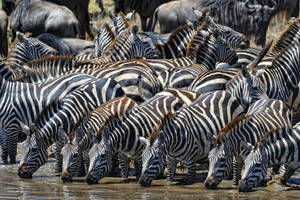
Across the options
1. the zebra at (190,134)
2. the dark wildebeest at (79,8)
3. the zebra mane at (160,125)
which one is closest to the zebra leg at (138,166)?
the zebra at (190,134)

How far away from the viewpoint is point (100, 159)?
35.9 ft

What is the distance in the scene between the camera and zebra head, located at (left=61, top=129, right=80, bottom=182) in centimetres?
1120

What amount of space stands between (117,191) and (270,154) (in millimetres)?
1911

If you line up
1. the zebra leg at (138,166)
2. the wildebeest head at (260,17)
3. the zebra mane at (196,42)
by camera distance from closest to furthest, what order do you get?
the zebra leg at (138,166), the zebra mane at (196,42), the wildebeest head at (260,17)

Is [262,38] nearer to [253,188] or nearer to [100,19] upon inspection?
[100,19]

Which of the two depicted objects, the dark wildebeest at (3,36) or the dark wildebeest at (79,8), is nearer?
the dark wildebeest at (3,36)

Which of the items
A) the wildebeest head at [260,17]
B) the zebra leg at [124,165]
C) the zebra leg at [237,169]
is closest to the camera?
the zebra leg at [237,169]

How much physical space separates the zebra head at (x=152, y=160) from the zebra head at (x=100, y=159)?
0.60 m

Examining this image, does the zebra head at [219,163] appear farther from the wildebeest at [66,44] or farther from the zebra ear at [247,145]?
the wildebeest at [66,44]

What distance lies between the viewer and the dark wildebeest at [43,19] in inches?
855

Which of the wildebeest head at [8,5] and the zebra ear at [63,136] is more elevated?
the zebra ear at [63,136]

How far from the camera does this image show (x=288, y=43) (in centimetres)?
1429

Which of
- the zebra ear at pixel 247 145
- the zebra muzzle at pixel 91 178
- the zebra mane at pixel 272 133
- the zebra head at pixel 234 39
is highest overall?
the zebra mane at pixel 272 133

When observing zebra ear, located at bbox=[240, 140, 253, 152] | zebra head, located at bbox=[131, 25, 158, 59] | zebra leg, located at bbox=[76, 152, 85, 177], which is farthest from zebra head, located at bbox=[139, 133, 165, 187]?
zebra head, located at bbox=[131, 25, 158, 59]
